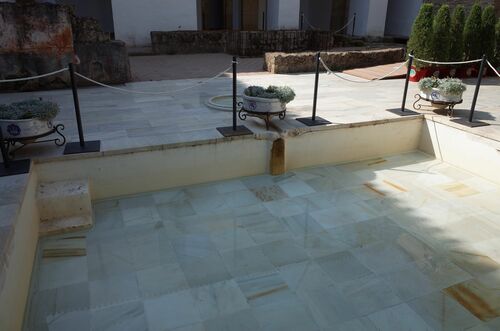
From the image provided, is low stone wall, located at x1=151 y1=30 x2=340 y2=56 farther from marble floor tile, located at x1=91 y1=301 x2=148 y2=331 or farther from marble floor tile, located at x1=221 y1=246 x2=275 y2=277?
marble floor tile, located at x1=91 y1=301 x2=148 y2=331

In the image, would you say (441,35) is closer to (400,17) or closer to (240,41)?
(240,41)

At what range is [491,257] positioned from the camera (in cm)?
362

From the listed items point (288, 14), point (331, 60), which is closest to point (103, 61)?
point (331, 60)

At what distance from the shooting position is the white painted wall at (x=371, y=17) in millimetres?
15906

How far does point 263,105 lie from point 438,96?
110 inches

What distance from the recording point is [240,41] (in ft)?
43.1

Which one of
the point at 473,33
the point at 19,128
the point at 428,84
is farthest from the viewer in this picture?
the point at 473,33

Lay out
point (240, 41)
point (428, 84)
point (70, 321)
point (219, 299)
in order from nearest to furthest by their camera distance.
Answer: point (70, 321), point (219, 299), point (428, 84), point (240, 41)

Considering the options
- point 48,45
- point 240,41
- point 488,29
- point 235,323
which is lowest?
point 235,323

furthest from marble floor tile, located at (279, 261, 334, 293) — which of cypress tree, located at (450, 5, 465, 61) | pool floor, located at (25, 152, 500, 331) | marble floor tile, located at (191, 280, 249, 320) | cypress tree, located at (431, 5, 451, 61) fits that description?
cypress tree, located at (450, 5, 465, 61)

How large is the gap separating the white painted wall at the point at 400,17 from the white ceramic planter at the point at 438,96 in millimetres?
12056

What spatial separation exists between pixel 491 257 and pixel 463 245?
245mm

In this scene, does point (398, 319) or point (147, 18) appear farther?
point (147, 18)

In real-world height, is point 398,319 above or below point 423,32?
below
